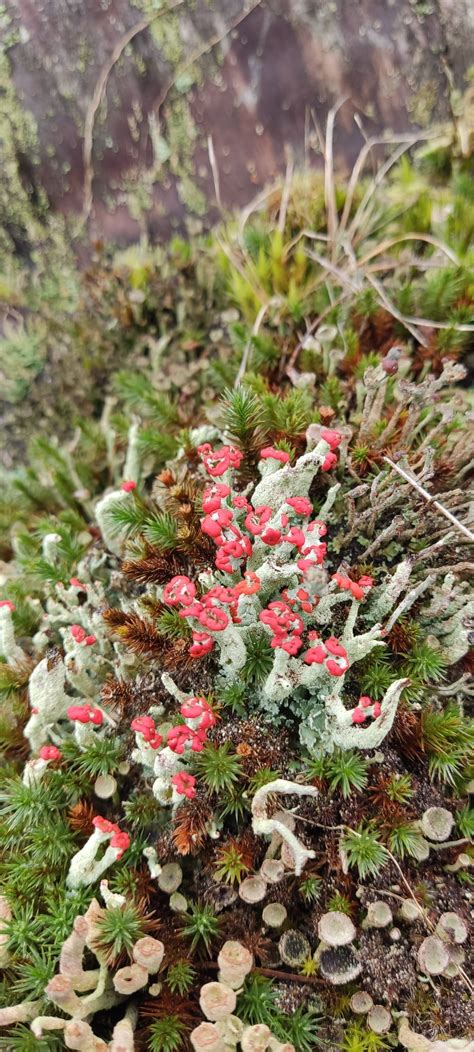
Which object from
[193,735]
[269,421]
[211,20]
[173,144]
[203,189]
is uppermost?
[211,20]

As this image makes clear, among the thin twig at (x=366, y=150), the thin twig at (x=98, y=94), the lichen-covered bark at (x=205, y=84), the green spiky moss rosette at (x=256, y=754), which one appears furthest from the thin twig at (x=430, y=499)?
the thin twig at (x=98, y=94)

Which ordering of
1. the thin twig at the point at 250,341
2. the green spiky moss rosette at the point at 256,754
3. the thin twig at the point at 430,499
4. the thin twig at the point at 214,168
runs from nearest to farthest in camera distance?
the green spiky moss rosette at the point at 256,754 < the thin twig at the point at 430,499 < the thin twig at the point at 250,341 < the thin twig at the point at 214,168

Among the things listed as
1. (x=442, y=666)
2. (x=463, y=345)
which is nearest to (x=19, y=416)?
(x=463, y=345)

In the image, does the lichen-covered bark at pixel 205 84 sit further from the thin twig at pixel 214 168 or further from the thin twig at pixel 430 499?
the thin twig at pixel 430 499

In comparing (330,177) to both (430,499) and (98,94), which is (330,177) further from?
(430,499)

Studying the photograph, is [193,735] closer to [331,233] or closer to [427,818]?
[427,818]

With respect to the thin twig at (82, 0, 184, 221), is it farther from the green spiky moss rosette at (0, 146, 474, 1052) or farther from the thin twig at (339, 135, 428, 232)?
the green spiky moss rosette at (0, 146, 474, 1052)

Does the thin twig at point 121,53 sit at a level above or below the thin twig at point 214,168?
above
